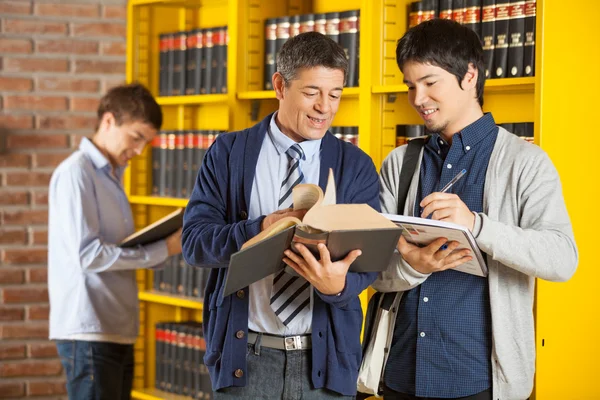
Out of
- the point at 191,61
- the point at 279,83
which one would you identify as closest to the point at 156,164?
the point at 191,61

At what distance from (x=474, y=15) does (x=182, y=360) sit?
2.05m

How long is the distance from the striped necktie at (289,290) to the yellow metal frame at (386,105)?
2.57 feet

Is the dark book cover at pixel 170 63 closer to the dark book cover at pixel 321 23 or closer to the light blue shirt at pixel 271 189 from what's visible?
the dark book cover at pixel 321 23

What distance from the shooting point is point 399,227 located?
173cm

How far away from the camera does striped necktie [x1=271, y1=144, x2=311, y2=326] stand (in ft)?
6.41

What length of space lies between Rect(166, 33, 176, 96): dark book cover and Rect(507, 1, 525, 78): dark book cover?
1.76 m

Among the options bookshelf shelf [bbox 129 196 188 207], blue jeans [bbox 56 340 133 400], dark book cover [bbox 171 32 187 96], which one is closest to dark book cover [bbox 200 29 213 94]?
dark book cover [bbox 171 32 187 96]

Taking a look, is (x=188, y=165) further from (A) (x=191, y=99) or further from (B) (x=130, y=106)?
(B) (x=130, y=106)

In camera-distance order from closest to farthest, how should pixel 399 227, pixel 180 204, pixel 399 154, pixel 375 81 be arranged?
pixel 399 227 < pixel 399 154 < pixel 375 81 < pixel 180 204

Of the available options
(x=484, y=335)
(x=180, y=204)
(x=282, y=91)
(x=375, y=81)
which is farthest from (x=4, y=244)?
(x=484, y=335)

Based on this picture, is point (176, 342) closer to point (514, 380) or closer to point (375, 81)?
point (375, 81)

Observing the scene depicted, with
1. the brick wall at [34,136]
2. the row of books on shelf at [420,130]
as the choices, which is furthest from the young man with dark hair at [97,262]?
the row of books on shelf at [420,130]

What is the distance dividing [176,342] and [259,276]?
2.05 meters

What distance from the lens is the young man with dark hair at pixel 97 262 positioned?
2.99 m
